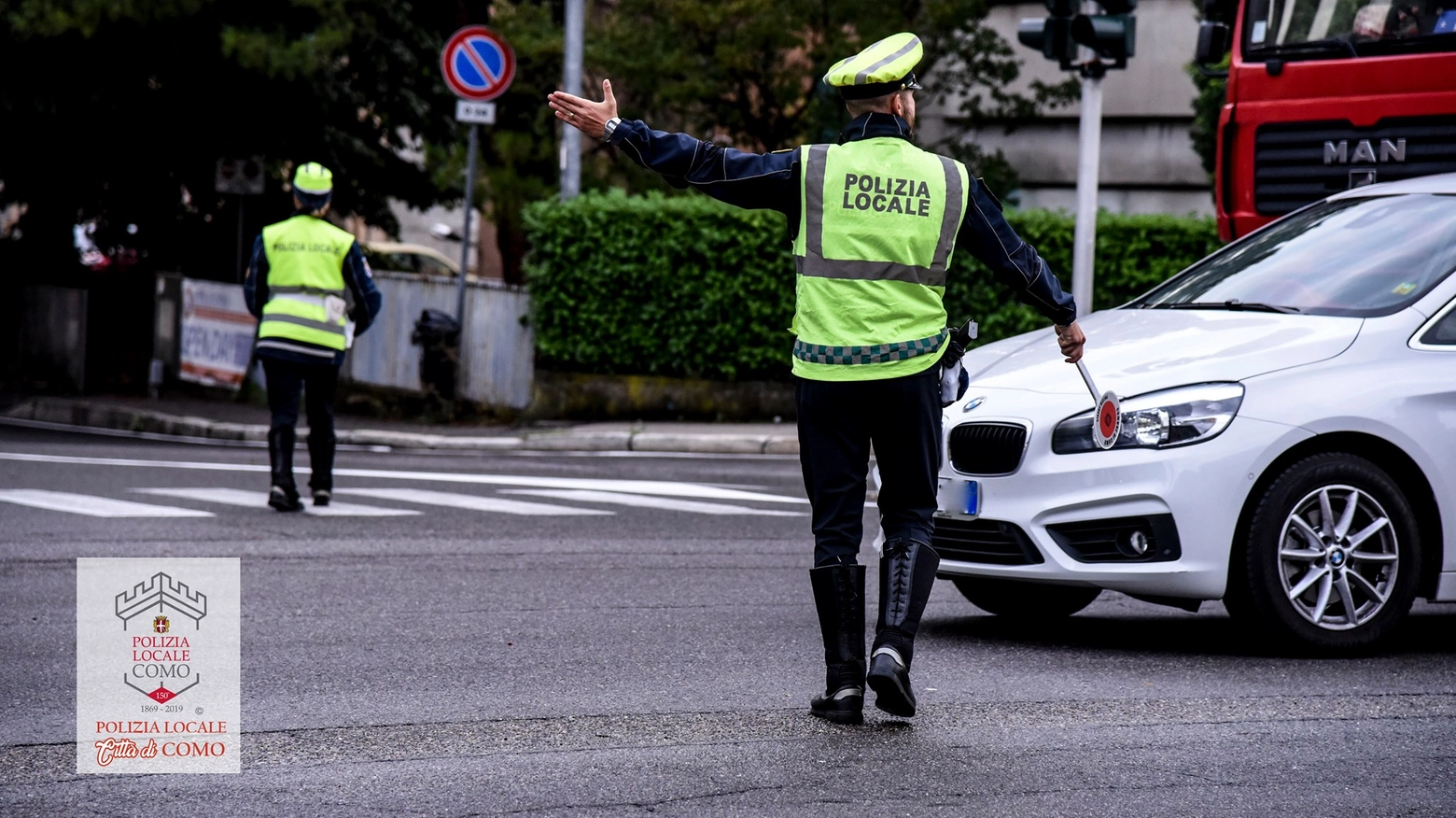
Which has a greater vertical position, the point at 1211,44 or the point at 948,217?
the point at 1211,44

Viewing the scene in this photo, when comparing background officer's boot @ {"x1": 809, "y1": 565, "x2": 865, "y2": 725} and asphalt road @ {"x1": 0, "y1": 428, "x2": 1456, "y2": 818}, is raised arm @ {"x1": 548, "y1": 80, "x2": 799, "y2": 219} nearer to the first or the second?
background officer's boot @ {"x1": 809, "y1": 565, "x2": 865, "y2": 725}

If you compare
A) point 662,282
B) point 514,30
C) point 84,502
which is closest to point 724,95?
point 514,30

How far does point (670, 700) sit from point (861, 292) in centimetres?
132

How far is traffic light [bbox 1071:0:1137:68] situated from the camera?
13.9 metres

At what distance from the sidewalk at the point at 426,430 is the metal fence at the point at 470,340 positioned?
66 cm

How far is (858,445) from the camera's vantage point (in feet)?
17.6

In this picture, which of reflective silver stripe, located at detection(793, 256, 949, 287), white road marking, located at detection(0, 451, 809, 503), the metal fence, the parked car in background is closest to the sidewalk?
the metal fence

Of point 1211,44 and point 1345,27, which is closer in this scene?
point 1345,27

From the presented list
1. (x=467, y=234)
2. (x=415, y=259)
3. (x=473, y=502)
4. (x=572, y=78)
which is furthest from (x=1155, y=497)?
(x=415, y=259)

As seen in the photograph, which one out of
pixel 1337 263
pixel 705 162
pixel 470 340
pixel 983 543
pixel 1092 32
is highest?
pixel 1092 32

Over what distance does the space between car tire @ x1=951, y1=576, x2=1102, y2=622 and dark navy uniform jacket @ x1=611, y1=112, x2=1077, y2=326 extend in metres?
2.03

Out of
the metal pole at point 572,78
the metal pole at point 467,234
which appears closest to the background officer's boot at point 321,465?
the metal pole at point 467,234

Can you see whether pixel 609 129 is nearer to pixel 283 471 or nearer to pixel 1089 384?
pixel 1089 384

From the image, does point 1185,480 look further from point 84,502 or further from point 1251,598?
point 84,502
